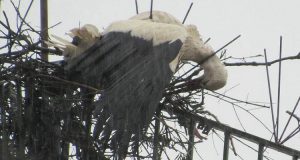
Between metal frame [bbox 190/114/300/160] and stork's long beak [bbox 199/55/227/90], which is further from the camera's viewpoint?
stork's long beak [bbox 199/55/227/90]

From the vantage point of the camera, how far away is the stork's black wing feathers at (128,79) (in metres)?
4.37

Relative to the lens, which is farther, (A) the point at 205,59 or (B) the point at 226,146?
(A) the point at 205,59

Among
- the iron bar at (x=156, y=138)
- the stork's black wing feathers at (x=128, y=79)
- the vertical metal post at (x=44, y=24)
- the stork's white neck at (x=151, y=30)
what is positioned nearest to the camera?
the stork's black wing feathers at (x=128, y=79)

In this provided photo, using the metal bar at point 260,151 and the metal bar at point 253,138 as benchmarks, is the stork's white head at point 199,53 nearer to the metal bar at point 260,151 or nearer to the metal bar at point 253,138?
Result: the metal bar at point 253,138

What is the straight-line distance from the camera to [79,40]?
17.0ft

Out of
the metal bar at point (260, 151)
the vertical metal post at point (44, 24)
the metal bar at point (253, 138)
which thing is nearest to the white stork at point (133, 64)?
the vertical metal post at point (44, 24)

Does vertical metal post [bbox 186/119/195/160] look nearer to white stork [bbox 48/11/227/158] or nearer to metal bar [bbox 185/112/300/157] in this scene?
metal bar [bbox 185/112/300/157]

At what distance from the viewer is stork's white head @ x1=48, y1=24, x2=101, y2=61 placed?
513 cm

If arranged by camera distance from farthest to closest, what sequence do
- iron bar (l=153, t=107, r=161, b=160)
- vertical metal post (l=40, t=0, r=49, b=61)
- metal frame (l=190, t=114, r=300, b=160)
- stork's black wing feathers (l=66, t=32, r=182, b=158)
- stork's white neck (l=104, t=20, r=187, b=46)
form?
vertical metal post (l=40, t=0, r=49, b=61) → stork's white neck (l=104, t=20, r=187, b=46) → iron bar (l=153, t=107, r=161, b=160) → stork's black wing feathers (l=66, t=32, r=182, b=158) → metal frame (l=190, t=114, r=300, b=160)

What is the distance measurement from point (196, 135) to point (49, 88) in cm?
103

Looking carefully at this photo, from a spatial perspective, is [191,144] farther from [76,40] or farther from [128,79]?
[76,40]

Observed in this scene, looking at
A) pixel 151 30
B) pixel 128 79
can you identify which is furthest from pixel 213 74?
pixel 128 79

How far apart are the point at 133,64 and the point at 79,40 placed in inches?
27.1

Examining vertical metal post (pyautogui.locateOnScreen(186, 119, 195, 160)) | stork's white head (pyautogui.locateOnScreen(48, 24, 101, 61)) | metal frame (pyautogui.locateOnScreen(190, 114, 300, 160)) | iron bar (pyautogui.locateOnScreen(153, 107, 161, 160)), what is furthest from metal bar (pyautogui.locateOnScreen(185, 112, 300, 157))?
stork's white head (pyautogui.locateOnScreen(48, 24, 101, 61))
